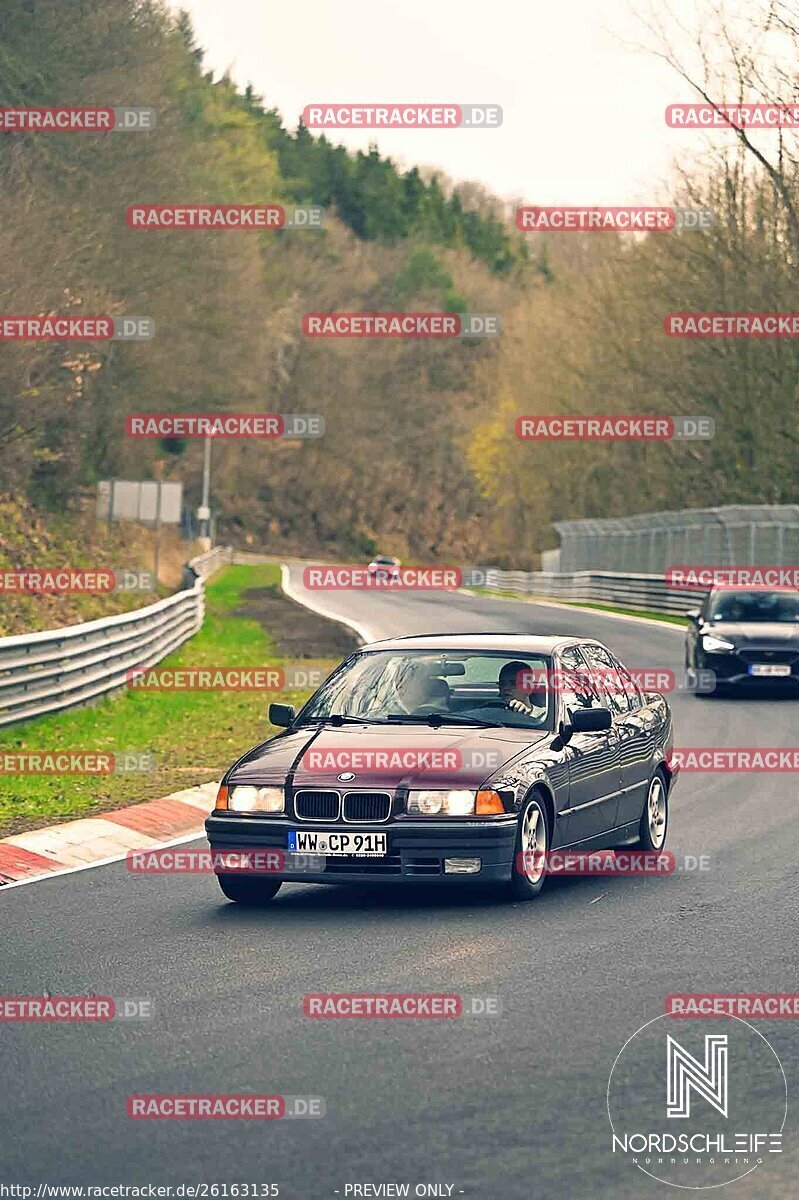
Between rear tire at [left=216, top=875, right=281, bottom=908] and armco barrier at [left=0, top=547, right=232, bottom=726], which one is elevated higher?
armco barrier at [left=0, top=547, right=232, bottom=726]

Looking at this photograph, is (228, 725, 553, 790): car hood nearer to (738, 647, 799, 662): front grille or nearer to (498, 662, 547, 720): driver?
(498, 662, 547, 720): driver

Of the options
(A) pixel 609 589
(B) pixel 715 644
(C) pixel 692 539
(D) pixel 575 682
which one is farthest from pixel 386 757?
(A) pixel 609 589

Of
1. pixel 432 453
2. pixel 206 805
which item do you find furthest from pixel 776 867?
pixel 432 453

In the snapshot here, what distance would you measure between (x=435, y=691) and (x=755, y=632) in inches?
641

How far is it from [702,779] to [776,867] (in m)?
5.18

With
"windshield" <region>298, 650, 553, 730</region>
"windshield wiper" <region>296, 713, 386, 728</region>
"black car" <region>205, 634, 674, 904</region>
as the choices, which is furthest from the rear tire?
"windshield" <region>298, 650, 553, 730</region>

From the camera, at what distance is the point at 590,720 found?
11.0 meters

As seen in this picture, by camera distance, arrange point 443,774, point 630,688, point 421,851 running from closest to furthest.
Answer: point 421,851 → point 443,774 → point 630,688

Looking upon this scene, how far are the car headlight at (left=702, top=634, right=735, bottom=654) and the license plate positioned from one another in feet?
57.0

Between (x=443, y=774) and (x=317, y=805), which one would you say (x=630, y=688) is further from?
(x=317, y=805)

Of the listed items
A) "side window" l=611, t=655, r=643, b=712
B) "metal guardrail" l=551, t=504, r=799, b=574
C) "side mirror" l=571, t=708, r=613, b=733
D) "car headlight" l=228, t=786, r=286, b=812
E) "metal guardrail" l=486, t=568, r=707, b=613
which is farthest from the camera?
"metal guardrail" l=486, t=568, r=707, b=613

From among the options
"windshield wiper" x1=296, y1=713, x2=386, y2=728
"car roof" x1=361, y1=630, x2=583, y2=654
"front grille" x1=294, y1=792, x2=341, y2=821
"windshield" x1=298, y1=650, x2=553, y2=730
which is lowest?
"front grille" x1=294, y1=792, x2=341, y2=821

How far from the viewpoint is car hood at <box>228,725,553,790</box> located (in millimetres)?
10164

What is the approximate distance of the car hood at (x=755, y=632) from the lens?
2674 cm
